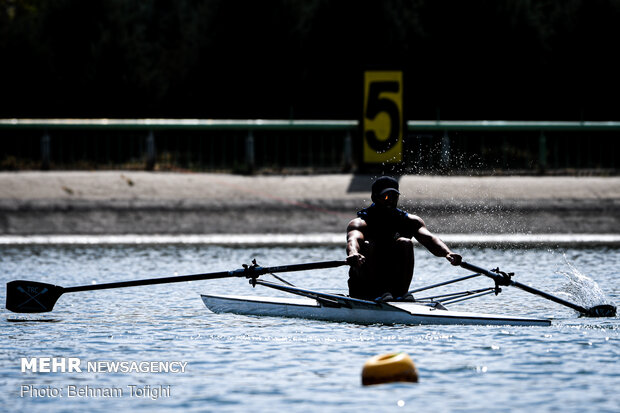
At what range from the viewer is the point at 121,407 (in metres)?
8.78

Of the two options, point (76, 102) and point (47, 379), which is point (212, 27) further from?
point (47, 379)

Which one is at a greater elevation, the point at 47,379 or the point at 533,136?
the point at 533,136

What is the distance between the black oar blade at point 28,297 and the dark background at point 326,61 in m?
19.4

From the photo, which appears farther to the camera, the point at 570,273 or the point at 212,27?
the point at 212,27

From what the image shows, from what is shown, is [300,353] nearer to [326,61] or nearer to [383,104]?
→ [383,104]

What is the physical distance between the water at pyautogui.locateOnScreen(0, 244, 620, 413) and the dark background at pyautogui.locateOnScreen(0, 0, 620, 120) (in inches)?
628

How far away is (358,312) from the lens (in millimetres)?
12695

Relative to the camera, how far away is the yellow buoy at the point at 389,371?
370 inches

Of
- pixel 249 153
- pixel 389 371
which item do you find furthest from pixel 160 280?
pixel 249 153

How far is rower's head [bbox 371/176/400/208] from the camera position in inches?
516

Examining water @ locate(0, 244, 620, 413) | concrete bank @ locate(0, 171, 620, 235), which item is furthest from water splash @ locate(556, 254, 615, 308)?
concrete bank @ locate(0, 171, 620, 235)

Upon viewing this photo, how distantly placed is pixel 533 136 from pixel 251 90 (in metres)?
7.82

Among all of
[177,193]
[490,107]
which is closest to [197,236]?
[177,193]

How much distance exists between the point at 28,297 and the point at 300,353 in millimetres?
3967
